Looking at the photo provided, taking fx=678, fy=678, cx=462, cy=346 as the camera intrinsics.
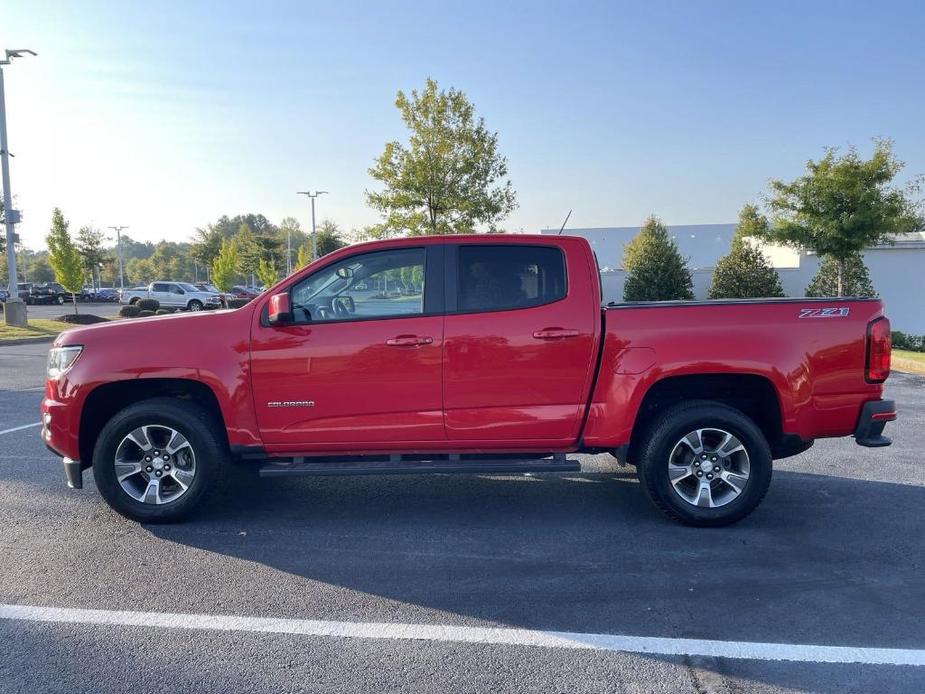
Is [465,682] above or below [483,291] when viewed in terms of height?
below

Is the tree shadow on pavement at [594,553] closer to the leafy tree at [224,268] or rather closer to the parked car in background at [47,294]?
the leafy tree at [224,268]

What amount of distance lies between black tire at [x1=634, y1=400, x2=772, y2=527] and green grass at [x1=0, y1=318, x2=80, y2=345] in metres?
20.4

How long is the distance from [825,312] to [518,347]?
212 centimetres

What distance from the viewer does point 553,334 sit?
4691mm

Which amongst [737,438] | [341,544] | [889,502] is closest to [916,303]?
[889,502]

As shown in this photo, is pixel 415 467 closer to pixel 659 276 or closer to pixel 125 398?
pixel 125 398

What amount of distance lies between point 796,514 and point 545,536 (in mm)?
2000

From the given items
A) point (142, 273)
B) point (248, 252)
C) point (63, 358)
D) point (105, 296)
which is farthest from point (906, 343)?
point (142, 273)

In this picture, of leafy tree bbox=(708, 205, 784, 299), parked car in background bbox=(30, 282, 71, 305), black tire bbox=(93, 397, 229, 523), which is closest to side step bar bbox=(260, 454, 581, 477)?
black tire bbox=(93, 397, 229, 523)

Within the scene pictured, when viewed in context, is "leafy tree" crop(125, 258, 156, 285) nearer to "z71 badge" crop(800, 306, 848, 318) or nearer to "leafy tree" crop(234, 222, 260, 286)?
"leafy tree" crop(234, 222, 260, 286)

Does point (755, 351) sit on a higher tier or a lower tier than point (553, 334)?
lower

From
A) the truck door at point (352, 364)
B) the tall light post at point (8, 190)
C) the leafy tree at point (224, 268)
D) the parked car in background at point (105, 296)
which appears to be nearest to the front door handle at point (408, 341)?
the truck door at point (352, 364)

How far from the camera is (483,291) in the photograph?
4.84 m

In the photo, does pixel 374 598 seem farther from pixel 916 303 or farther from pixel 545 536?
pixel 916 303
